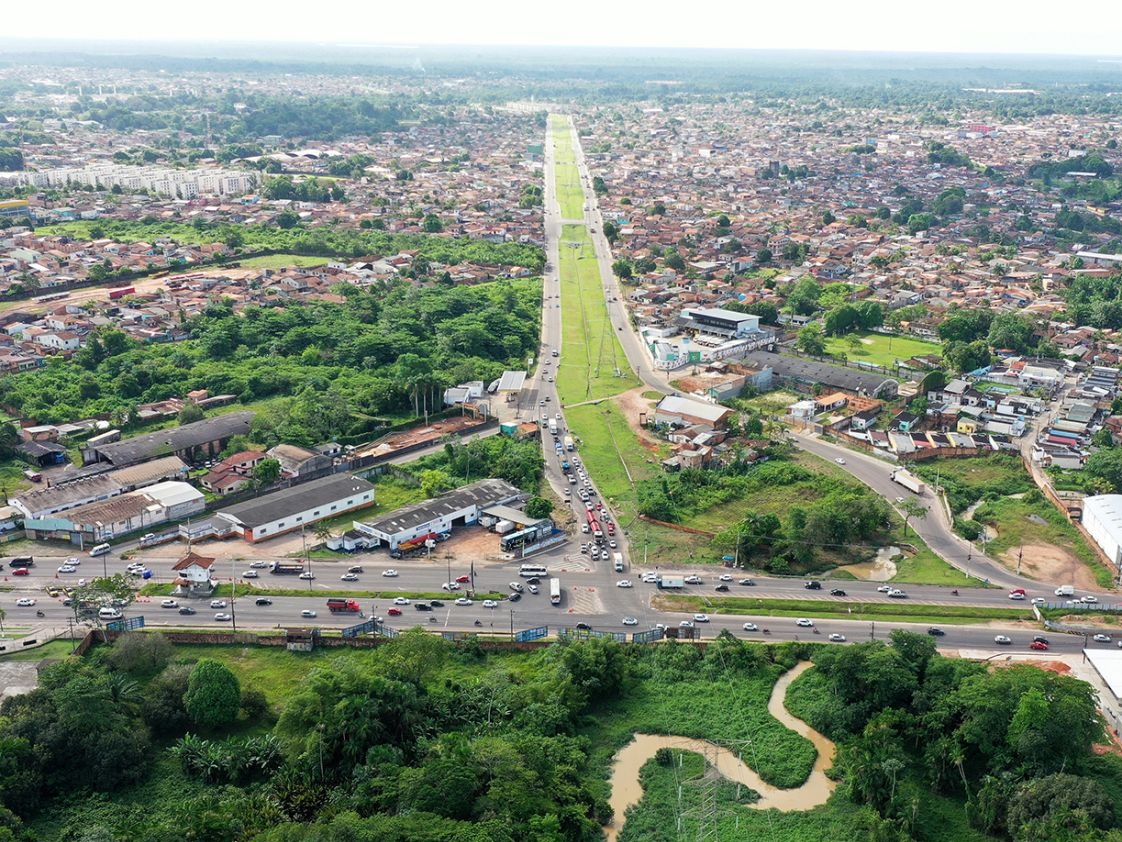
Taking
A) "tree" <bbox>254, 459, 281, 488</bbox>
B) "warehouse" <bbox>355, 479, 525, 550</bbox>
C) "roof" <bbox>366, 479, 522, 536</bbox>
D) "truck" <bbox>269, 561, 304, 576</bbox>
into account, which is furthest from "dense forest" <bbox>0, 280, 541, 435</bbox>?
"truck" <bbox>269, 561, 304, 576</bbox>

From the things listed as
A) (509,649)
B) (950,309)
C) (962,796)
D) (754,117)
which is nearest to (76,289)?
(509,649)

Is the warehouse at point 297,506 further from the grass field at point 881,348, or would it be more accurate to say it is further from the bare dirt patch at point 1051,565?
the grass field at point 881,348

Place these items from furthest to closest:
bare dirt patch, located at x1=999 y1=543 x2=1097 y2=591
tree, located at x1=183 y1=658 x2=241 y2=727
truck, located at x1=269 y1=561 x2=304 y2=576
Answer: bare dirt patch, located at x1=999 y1=543 x2=1097 y2=591 < truck, located at x1=269 y1=561 x2=304 y2=576 < tree, located at x1=183 y1=658 x2=241 y2=727

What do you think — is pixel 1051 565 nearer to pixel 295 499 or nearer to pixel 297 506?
pixel 297 506

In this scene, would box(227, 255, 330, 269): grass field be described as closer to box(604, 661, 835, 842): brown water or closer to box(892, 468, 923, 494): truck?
box(892, 468, 923, 494): truck

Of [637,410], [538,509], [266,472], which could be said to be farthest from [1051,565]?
[266,472]

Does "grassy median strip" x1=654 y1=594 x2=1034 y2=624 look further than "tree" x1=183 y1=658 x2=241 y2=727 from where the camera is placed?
Yes

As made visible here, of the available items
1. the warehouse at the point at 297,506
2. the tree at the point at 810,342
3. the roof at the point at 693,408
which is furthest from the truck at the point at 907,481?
the warehouse at the point at 297,506
